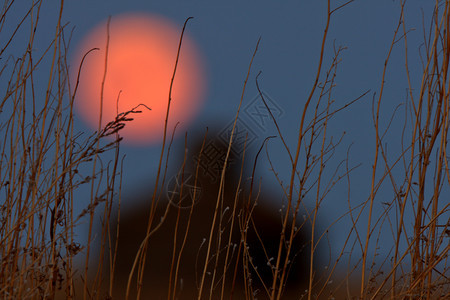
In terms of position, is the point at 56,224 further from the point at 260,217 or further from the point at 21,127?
the point at 260,217

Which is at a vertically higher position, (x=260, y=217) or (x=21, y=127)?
(x=21, y=127)

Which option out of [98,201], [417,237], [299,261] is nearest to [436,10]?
[417,237]

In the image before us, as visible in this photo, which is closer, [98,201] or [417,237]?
[98,201]

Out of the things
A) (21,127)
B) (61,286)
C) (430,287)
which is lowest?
(61,286)

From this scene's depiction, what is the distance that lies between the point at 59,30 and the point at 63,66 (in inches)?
4.9

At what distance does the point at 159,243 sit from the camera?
413 centimetres

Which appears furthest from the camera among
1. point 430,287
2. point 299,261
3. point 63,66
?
point 299,261

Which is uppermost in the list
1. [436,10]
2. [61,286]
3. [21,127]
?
[436,10]

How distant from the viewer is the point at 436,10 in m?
1.73

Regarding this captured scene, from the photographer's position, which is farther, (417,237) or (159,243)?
(159,243)

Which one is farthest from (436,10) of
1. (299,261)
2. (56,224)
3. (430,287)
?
(299,261)

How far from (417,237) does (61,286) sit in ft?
3.74

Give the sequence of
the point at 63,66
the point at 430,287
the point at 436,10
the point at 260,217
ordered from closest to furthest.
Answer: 1. the point at 430,287
2. the point at 436,10
3. the point at 63,66
4. the point at 260,217

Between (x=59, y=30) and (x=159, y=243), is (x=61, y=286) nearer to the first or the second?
(x=59, y=30)
